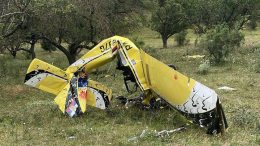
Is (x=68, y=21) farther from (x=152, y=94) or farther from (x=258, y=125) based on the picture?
(x=258, y=125)

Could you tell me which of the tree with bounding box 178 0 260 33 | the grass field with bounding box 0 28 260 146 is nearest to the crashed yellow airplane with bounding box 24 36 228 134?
the grass field with bounding box 0 28 260 146

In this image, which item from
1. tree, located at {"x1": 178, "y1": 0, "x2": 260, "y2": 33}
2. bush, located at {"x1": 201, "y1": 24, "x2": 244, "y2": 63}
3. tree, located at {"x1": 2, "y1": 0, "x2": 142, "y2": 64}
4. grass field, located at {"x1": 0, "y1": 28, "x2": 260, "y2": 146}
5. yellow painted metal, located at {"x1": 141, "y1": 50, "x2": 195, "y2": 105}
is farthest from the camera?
tree, located at {"x1": 178, "y1": 0, "x2": 260, "y2": 33}

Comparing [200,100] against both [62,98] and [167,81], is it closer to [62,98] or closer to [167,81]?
[167,81]

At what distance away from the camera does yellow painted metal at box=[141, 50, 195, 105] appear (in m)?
6.50

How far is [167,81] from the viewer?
267 inches

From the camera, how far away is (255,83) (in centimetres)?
1184

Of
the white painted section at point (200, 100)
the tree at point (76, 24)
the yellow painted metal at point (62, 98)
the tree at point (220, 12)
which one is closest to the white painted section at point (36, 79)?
the yellow painted metal at point (62, 98)

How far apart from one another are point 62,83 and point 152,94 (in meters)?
2.52

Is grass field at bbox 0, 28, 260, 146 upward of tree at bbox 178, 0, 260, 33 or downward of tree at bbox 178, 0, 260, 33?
downward

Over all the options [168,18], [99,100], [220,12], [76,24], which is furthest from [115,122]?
[168,18]

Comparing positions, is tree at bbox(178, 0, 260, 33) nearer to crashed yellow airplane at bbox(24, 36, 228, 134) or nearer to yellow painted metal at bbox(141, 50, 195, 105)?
crashed yellow airplane at bbox(24, 36, 228, 134)

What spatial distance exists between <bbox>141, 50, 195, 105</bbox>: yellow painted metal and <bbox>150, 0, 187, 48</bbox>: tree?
18576mm

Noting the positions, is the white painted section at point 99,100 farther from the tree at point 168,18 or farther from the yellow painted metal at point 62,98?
the tree at point 168,18

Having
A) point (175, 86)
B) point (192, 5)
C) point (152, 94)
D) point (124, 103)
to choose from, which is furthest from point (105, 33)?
point (192, 5)
